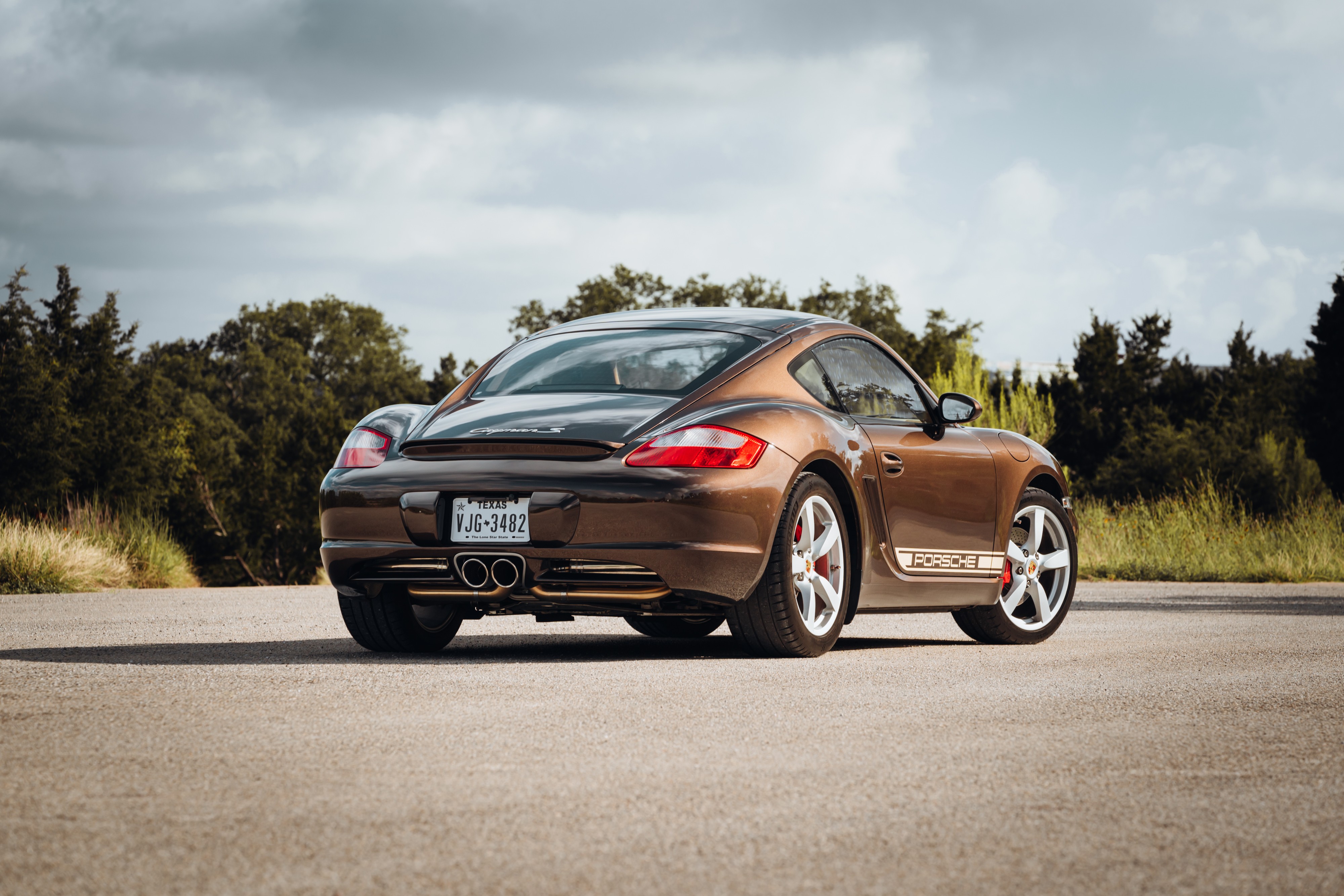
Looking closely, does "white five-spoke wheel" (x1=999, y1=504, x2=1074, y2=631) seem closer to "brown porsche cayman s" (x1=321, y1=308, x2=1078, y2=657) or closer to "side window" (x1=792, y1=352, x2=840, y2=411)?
"brown porsche cayman s" (x1=321, y1=308, x2=1078, y2=657)

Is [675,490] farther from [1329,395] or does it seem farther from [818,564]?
[1329,395]

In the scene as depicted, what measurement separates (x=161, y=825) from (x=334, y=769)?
675 millimetres

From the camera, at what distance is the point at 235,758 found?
3865mm

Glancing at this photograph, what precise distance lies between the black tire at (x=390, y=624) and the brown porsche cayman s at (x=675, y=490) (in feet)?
0.03

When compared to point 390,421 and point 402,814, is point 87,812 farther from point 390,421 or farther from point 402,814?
point 390,421

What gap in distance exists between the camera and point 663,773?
3.73 m

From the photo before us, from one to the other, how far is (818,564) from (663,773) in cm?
295

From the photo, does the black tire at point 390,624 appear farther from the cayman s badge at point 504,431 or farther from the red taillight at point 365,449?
the cayman s badge at point 504,431

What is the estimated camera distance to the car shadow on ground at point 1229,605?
1141 cm

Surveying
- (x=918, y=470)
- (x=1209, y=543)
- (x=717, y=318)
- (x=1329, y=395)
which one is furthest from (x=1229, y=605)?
(x=1329, y=395)

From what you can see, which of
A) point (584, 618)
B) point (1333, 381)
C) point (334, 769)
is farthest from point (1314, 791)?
Answer: point (1333, 381)

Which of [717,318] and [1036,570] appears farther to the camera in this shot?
[1036,570]

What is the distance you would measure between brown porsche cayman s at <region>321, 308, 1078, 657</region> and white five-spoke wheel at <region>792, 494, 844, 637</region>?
1cm

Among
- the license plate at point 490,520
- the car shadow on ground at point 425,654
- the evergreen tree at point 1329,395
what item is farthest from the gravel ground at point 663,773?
the evergreen tree at point 1329,395
